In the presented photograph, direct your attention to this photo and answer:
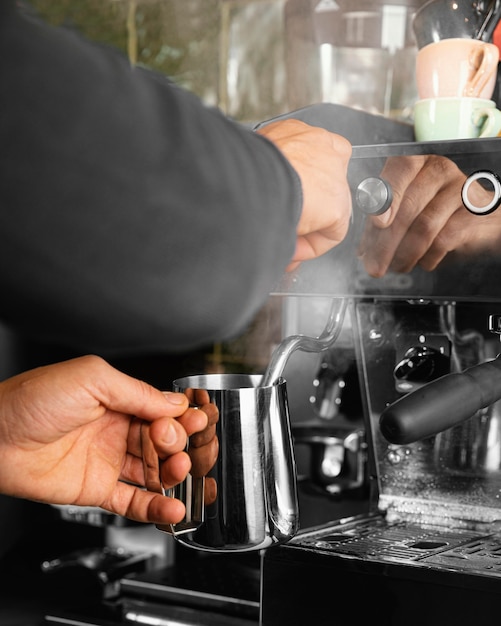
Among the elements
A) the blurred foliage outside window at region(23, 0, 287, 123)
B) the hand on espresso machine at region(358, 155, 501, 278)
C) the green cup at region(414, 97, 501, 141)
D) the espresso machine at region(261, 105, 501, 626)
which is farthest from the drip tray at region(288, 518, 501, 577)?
the blurred foliage outside window at region(23, 0, 287, 123)

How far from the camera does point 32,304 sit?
51 centimetres

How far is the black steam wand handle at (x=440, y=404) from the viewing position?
0.56 meters

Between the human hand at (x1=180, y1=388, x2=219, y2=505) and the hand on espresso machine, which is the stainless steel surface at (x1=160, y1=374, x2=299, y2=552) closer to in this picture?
the human hand at (x1=180, y1=388, x2=219, y2=505)

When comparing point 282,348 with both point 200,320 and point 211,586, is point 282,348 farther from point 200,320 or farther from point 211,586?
point 211,586

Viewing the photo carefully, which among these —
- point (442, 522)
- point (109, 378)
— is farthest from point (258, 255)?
point (442, 522)

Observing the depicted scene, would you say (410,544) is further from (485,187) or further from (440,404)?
(485,187)

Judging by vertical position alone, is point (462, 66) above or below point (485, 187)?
above

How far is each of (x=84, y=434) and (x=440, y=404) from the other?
29cm

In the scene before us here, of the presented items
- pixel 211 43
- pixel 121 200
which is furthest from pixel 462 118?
pixel 211 43

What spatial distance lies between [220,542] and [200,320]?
15 centimetres

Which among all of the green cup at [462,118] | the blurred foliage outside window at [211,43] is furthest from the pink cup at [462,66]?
the blurred foliage outside window at [211,43]

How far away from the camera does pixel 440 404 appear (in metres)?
0.58

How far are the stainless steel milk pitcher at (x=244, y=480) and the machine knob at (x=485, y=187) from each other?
7.5 inches

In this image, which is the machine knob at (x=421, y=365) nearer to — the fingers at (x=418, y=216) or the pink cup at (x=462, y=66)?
the fingers at (x=418, y=216)
